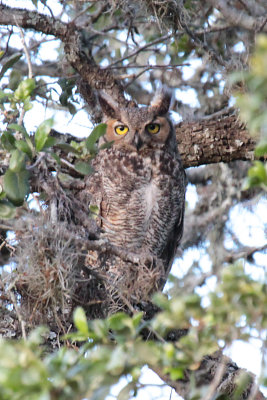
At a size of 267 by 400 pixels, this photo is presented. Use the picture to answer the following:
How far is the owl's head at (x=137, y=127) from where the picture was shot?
10.7 ft

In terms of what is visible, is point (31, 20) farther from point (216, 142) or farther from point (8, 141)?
point (8, 141)

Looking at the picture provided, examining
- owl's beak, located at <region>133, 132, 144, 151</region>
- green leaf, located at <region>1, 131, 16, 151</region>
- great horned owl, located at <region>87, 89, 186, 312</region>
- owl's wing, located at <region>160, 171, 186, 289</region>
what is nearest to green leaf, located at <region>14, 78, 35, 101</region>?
green leaf, located at <region>1, 131, 16, 151</region>

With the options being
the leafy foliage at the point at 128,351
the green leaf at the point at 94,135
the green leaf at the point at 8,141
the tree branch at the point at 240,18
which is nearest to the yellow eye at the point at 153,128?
the tree branch at the point at 240,18

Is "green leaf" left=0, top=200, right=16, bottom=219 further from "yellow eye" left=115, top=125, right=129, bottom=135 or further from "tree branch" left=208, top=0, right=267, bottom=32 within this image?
"tree branch" left=208, top=0, right=267, bottom=32

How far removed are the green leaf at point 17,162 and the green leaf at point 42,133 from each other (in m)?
0.05

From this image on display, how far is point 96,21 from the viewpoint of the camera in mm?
3520

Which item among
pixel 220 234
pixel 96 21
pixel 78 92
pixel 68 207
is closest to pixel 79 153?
pixel 68 207

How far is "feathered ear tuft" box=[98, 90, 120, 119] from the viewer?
3.25 meters

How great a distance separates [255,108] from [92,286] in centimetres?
131

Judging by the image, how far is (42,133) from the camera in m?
1.78

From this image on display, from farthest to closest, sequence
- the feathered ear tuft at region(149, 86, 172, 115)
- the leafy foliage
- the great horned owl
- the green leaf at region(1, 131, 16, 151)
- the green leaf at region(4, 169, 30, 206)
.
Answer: the feathered ear tuft at region(149, 86, 172, 115)
the great horned owl
the green leaf at region(1, 131, 16, 151)
the green leaf at region(4, 169, 30, 206)
the leafy foliage

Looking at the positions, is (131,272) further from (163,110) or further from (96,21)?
(96,21)

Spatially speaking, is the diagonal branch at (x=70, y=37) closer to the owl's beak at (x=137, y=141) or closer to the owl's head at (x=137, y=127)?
the owl's head at (x=137, y=127)

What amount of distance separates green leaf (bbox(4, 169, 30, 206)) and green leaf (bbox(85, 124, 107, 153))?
0.24m
